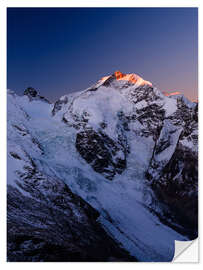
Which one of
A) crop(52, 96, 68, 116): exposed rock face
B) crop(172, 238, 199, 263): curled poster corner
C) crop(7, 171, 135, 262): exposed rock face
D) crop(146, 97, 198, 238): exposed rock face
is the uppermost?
crop(52, 96, 68, 116): exposed rock face

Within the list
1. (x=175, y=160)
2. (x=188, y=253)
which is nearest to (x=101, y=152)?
(x=175, y=160)

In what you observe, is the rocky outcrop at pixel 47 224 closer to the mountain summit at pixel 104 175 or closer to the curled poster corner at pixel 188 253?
the mountain summit at pixel 104 175

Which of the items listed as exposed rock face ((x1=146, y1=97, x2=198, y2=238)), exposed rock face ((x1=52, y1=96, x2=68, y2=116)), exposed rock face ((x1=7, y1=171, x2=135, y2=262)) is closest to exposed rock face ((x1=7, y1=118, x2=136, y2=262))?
exposed rock face ((x1=7, y1=171, x2=135, y2=262))

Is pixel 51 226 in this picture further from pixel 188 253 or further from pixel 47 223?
pixel 188 253

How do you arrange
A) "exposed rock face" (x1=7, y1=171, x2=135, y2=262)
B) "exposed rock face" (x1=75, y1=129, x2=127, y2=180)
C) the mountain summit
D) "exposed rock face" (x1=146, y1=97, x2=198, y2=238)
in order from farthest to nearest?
1. "exposed rock face" (x1=75, y1=129, x2=127, y2=180)
2. "exposed rock face" (x1=146, y1=97, x2=198, y2=238)
3. the mountain summit
4. "exposed rock face" (x1=7, y1=171, x2=135, y2=262)

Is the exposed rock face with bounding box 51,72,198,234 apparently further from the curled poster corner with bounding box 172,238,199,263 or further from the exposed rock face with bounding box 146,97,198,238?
the curled poster corner with bounding box 172,238,199,263

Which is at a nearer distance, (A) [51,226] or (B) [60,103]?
(A) [51,226]

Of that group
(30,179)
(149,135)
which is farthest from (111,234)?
(149,135)
